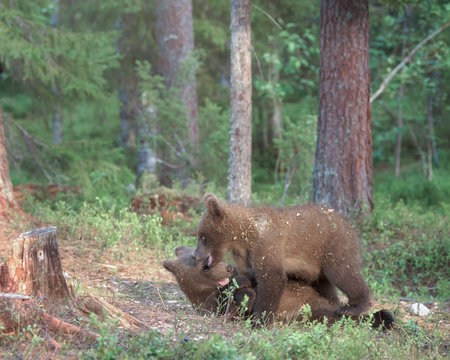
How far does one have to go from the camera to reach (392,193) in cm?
1466

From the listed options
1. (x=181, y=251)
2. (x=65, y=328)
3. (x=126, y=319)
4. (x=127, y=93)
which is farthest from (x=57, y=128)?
(x=65, y=328)

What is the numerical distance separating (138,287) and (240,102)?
345 centimetres

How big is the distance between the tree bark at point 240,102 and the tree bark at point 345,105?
4.39ft

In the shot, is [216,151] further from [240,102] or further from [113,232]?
[113,232]

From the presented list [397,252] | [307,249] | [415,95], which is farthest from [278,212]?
[415,95]

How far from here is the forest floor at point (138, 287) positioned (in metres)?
5.03

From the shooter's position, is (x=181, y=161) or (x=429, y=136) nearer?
(x=181, y=161)

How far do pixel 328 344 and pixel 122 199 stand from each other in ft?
20.0

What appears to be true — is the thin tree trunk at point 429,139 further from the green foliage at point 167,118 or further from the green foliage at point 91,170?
the green foliage at point 91,170

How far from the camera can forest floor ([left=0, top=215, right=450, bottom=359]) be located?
5031 millimetres

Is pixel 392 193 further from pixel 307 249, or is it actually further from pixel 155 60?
pixel 307 249

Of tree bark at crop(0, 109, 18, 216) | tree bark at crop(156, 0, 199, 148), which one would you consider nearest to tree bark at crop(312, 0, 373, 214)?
tree bark at crop(0, 109, 18, 216)

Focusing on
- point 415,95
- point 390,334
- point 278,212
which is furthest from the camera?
point 415,95

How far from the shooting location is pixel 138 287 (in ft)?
21.6
